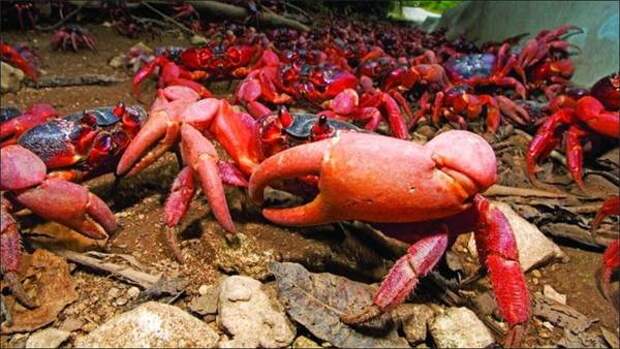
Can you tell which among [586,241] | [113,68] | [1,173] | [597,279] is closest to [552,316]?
[597,279]

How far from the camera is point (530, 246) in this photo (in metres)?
3.01

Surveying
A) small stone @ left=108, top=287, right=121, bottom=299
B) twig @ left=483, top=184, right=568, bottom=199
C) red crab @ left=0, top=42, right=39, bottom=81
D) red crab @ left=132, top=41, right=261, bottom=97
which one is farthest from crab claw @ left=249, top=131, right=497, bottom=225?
red crab @ left=0, top=42, right=39, bottom=81

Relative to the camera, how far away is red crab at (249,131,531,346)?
1.92 metres

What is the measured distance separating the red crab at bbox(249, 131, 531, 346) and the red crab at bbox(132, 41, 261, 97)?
3749 millimetres

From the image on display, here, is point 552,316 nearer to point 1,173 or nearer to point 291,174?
point 291,174

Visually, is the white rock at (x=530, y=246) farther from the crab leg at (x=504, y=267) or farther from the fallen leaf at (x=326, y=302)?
the fallen leaf at (x=326, y=302)

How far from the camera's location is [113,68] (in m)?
6.19

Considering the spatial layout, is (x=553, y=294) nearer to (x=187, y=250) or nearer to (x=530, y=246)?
(x=530, y=246)

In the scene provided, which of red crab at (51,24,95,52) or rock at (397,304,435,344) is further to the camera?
red crab at (51,24,95,52)

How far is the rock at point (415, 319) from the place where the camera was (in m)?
2.15

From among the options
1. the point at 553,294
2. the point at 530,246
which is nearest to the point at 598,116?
the point at 530,246

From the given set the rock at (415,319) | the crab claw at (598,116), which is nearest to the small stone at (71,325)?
the rock at (415,319)

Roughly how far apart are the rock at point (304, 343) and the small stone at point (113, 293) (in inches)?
33.4

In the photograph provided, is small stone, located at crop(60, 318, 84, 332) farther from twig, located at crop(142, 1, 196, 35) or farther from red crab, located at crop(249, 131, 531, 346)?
twig, located at crop(142, 1, 196, 35)
